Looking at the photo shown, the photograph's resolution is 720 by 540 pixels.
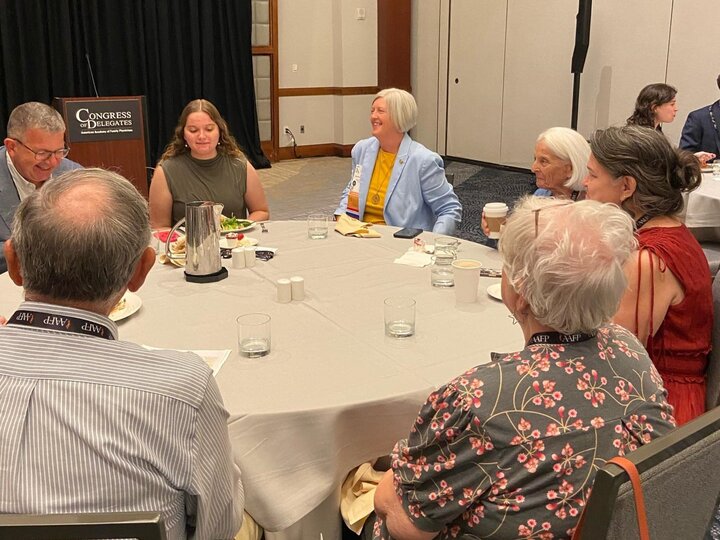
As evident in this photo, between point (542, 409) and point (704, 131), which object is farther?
point (704, 131)

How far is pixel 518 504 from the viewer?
1168 millimetres

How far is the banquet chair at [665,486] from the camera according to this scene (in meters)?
0.99

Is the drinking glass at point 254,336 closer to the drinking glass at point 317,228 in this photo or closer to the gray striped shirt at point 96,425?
the gray striped shirt at point 96,425

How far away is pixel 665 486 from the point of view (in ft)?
3.51

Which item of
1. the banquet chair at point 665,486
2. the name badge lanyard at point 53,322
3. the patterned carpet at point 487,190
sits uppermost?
the name badge lanyard at point 53,322

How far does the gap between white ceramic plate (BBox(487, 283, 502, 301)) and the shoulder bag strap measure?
46.6 inches

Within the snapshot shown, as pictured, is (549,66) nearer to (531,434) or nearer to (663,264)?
(663,264)

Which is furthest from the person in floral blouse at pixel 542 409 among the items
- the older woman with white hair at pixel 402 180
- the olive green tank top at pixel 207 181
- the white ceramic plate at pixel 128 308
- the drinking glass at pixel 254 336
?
the olive green tank top at pixel 207 181

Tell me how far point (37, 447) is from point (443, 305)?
1378 mm

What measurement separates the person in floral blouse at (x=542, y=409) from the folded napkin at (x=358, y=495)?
404mm

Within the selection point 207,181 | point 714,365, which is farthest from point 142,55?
point 714,365

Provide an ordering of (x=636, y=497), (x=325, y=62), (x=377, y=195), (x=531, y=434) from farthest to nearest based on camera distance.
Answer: (x=325, y=62) < (x=377, y=195) < (x=531, y=434) < (x=636, y=497)

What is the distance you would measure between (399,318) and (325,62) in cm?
870

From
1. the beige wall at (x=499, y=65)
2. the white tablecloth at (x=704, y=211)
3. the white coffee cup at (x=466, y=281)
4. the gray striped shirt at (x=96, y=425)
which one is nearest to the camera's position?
the gray striped shirt at (x=96, y=425)
